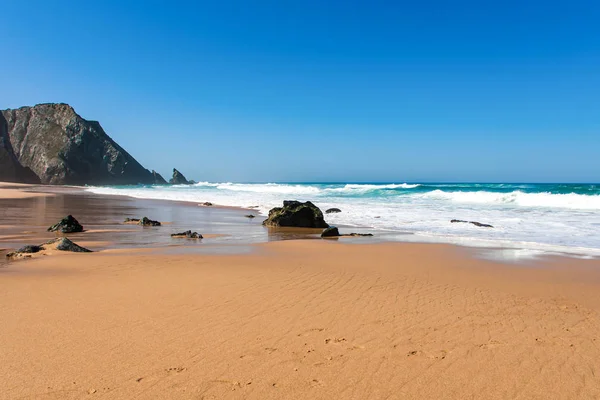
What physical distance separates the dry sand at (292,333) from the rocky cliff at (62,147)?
341ft

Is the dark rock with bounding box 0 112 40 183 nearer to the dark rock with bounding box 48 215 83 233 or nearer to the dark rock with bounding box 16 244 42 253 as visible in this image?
the dark rock with bounding box 48 215 83 233

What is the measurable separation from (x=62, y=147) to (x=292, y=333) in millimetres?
114726

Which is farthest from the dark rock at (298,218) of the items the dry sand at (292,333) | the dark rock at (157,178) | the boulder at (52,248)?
the dark rock at (157,178)

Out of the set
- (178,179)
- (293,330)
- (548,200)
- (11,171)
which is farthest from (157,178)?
(293,330)

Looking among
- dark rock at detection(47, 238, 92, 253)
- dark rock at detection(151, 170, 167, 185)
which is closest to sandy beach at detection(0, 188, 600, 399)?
dark rock at detection(47, 238, 92, 253)

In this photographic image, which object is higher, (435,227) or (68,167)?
(68,167)

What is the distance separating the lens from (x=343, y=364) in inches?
146

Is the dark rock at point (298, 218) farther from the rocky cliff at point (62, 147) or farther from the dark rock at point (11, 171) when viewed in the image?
the rocky cliff at point (62, 147)

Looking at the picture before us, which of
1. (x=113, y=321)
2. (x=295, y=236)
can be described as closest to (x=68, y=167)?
(x=295, y=236)

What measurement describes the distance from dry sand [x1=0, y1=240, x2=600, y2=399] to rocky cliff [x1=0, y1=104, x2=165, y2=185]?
104 m

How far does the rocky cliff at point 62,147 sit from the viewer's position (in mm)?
97562

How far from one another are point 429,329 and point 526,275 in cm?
410

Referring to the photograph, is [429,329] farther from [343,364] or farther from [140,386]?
[140,386]

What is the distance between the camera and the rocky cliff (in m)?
97.6
